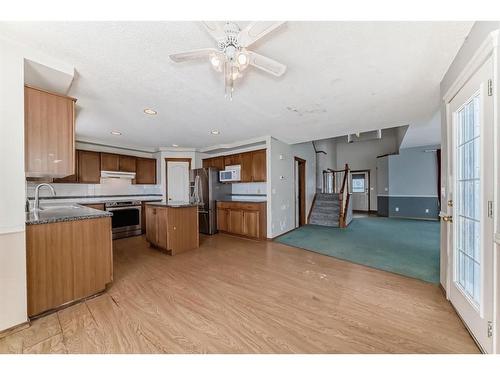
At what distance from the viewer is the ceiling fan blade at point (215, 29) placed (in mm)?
1237

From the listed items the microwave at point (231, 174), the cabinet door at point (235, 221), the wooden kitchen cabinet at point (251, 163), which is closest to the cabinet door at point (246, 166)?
the wooden kitchen cabinet at point (251, 163)

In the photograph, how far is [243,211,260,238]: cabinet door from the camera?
14.6ft

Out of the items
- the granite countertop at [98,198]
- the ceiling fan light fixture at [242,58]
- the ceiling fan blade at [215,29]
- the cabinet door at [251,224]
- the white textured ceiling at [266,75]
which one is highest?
the white textured ceiling at [266,75]

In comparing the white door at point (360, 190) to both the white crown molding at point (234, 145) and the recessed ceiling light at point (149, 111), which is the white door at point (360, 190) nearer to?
the white crown molding at point (234, 145)

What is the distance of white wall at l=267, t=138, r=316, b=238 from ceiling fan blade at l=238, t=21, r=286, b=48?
3.17 metres

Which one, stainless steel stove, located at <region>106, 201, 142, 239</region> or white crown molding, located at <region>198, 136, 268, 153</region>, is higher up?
white crown molding, located at <region>198, 136, 268, 153</region>

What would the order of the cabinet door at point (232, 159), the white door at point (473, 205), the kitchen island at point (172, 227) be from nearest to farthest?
1. the white door at point (473, 205)
2. the kitchen island at point (172, 227)
3. the cabinet door at point (232, 159)

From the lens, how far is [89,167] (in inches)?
175

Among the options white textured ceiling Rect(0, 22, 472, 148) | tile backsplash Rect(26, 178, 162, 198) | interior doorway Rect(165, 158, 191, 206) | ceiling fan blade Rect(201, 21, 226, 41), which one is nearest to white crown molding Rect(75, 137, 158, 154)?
interior doorway Rect(165, 158, 191, 206)

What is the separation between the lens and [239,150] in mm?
5277

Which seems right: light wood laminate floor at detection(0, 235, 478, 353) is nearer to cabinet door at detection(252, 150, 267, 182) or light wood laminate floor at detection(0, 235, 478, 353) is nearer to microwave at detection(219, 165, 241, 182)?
cabinet door at detection(252, 150, 267, 182)

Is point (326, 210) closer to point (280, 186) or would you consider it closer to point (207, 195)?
point (280, 186)

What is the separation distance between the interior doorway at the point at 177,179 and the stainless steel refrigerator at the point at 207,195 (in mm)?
652
